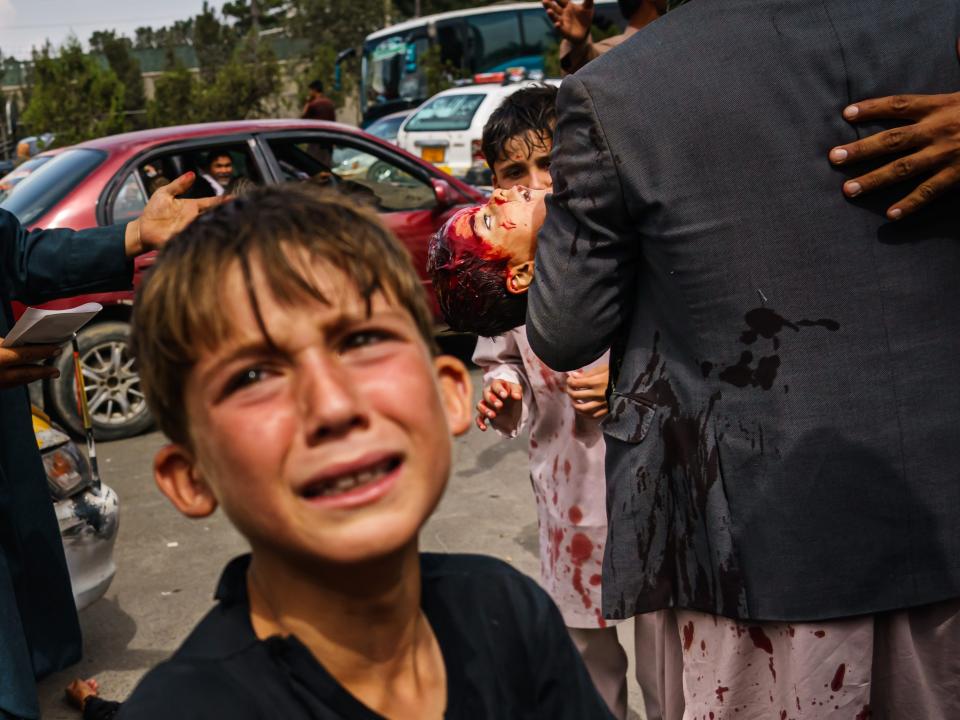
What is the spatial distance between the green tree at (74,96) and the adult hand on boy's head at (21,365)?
16963 mm

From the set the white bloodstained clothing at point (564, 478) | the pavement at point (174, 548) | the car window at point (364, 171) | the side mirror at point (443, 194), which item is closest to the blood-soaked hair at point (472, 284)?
the white bloodstained clothing at point (564, 478)

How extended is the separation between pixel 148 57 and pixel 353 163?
1593 inches

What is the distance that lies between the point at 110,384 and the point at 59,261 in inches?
162

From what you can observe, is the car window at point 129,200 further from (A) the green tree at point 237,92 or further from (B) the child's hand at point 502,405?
(A) the green tree at point 237,92

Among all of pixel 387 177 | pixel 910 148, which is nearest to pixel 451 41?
pixel 387 177

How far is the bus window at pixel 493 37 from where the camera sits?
22938 millimetres

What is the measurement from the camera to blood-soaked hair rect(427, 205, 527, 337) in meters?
2.32

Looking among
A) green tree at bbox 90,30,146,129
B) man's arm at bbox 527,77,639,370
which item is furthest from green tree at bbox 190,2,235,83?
man's arm at bbox 527,77,639,370

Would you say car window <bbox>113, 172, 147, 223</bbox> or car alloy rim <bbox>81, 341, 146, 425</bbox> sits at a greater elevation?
car window <bbox>113, 172, 147, 223</bbox>

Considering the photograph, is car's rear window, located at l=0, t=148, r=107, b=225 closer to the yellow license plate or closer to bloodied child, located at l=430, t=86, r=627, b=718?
bloodied child, located at l=430, t=86, r=627, b=718

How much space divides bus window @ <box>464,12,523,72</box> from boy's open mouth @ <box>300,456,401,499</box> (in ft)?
74.7

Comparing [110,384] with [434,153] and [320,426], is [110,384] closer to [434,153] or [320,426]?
[320,426]

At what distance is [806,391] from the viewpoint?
5.89ft

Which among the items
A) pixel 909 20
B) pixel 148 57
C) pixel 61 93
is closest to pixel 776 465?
pixel 909 20
